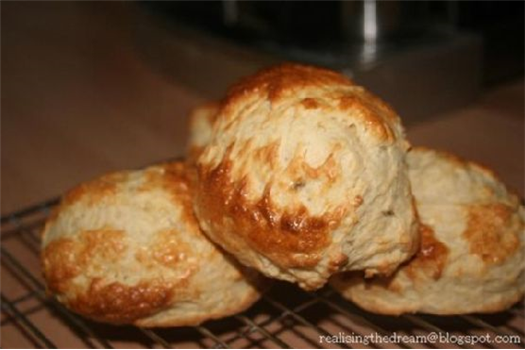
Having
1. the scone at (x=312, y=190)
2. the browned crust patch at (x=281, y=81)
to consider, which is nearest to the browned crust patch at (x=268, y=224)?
the scone at (x=312, y=190)

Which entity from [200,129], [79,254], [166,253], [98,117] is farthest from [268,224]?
[98,117]

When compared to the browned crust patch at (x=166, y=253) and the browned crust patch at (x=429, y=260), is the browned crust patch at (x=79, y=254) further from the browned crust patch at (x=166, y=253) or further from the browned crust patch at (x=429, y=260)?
the browned crust patch at (x=429, y=260)

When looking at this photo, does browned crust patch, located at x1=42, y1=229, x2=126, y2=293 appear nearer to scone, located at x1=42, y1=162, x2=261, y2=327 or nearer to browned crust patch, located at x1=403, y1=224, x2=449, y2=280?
scone, located at x1=42, y1=162, x2=261, y2=327

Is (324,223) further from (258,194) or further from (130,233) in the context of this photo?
(130,233)

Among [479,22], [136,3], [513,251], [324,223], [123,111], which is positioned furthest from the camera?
[136,3]

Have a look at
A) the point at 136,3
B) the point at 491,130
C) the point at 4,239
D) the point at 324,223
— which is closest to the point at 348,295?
the point at 324,223

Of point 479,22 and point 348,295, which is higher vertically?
point 479,22
